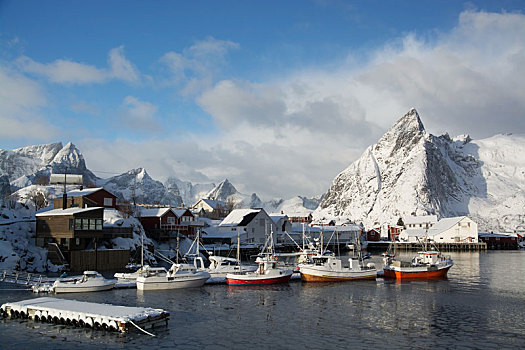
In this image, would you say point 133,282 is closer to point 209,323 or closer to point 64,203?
point 209,323

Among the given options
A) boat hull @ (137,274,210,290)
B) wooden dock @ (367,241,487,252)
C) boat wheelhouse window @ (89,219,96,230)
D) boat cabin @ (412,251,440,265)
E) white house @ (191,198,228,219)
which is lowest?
wooden dock @ (367,241,487,252)

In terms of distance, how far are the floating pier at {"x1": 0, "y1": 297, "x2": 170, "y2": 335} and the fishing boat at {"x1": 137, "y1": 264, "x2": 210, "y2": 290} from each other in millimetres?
12295

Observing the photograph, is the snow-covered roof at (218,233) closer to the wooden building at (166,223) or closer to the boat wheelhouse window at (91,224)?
the wooden building at (166,223)

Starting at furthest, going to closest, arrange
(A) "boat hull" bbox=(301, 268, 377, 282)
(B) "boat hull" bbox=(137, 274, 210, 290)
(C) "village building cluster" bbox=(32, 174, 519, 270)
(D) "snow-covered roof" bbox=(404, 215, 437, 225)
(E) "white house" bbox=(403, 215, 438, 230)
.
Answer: (D) "snow-covered roof" bbox=(404, 215, 437, 225), (E) "white house" bbox=(403, 215, 438, 230), (C) "village building cluster" bbox=(32, 174, 519, 270), (A) "boat hull" bbox=(301, 268, 377, 282), (B) "boat hull" bbox=(137, 274, 210, 290)

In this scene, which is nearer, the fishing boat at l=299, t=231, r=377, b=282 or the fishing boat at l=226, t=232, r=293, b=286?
the fishing boat at l=226, t=232, r=293, b=286

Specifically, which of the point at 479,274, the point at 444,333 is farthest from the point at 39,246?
the point at 479,274

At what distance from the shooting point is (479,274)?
2516 inches

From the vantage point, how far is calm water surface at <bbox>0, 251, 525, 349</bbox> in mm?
25875

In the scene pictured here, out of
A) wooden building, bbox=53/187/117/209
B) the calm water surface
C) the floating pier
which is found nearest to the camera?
the calm water surface

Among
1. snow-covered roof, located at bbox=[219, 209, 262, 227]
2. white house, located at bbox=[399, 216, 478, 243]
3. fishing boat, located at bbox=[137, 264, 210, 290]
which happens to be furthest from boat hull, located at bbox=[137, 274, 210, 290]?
white house, located at bbox=[399, 216, 478, 243]

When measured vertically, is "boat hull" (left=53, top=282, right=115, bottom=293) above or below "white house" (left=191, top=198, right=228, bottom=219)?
below

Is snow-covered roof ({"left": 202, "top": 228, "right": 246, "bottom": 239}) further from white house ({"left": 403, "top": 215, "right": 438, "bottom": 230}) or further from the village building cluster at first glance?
white house ({"left": 403, "top": 215, "right": 438, "bottom": 230})

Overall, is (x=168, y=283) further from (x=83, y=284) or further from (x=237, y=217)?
(x=237, y=217)

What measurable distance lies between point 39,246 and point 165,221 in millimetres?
33248
